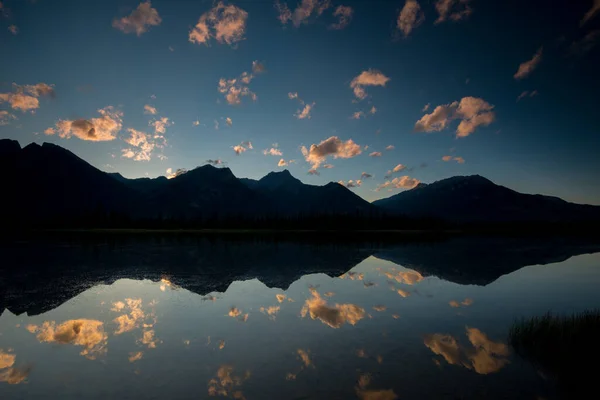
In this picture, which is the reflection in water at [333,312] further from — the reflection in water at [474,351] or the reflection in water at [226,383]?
the reflection in water at [226,383]

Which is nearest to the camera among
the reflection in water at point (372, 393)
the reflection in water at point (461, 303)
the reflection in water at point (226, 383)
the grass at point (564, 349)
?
the reflection in water at point (372, 393)

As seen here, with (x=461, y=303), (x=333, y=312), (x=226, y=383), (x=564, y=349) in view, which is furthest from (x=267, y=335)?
(x=461, y=303)

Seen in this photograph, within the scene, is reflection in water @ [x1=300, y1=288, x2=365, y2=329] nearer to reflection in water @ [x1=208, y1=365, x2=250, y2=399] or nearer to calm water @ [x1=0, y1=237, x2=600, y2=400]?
calm water @ [x1=0, y1=237, x2=600, y2=400]

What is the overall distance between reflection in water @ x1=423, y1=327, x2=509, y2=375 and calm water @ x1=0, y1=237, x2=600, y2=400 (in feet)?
0.32

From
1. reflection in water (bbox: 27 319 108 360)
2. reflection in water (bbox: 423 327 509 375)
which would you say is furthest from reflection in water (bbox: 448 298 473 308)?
reflection in water (bbox: 27 319 108 360)

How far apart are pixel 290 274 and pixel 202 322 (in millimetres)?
19315

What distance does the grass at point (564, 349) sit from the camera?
13039mm

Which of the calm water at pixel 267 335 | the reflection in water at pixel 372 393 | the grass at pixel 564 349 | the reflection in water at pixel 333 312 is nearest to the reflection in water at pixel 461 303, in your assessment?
the calm water at pixel 267 335

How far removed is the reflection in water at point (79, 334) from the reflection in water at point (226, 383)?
6.56 m

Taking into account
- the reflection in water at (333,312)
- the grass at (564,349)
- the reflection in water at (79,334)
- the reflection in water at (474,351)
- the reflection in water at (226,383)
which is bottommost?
the reflection in water at (79,334)

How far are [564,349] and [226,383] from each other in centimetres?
1675

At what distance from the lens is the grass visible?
1304 cm

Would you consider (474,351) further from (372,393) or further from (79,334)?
(79,334)

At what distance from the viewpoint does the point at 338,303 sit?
2517 cm
